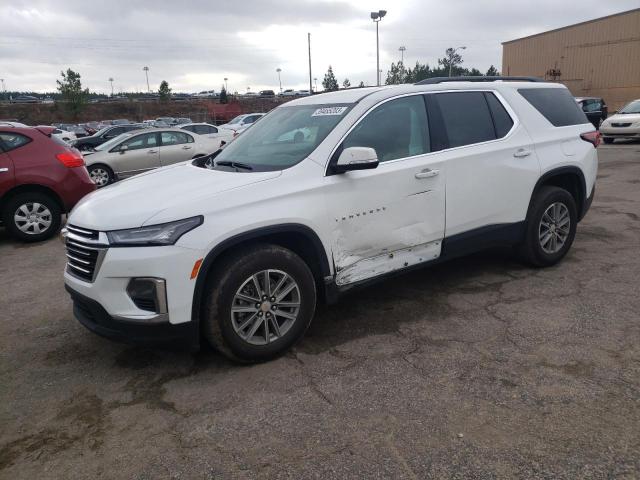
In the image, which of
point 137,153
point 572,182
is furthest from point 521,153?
point 137,153

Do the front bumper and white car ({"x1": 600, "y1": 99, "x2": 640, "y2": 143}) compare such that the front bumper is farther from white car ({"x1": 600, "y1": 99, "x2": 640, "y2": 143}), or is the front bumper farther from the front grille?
white car ({"x1": 600, "y1": 99, "x2": 640, "y2": 143})

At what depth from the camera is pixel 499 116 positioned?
4.71 meters

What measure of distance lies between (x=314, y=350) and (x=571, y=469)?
1.79 m

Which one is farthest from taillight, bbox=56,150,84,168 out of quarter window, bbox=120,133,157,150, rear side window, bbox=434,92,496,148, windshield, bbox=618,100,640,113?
windshield, bbox=618,100,640,113

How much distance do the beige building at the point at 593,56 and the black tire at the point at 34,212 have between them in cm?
4199

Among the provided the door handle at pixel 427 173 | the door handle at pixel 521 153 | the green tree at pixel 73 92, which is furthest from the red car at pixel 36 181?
the green tree at pixel 73 92

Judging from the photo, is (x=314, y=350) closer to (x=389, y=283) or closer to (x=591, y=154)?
(x=389, y=283)

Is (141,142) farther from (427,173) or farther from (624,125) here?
(624,125)

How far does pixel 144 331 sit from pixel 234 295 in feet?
1.88

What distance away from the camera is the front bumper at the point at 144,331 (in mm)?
3158

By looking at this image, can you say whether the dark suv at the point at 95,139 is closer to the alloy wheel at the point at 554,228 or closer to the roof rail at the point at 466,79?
the roof rail at the point at 466,79

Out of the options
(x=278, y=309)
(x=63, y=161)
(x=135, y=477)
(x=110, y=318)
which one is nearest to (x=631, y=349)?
(x=278, y=309)

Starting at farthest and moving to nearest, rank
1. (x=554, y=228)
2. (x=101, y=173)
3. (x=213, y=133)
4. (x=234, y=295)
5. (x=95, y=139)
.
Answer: (x=95, y=139)
(x=213, y=133)
(x=101, y=173)
(x=554, y=228)
(x=234, y=295)

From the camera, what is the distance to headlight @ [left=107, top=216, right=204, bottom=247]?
3086 mm
